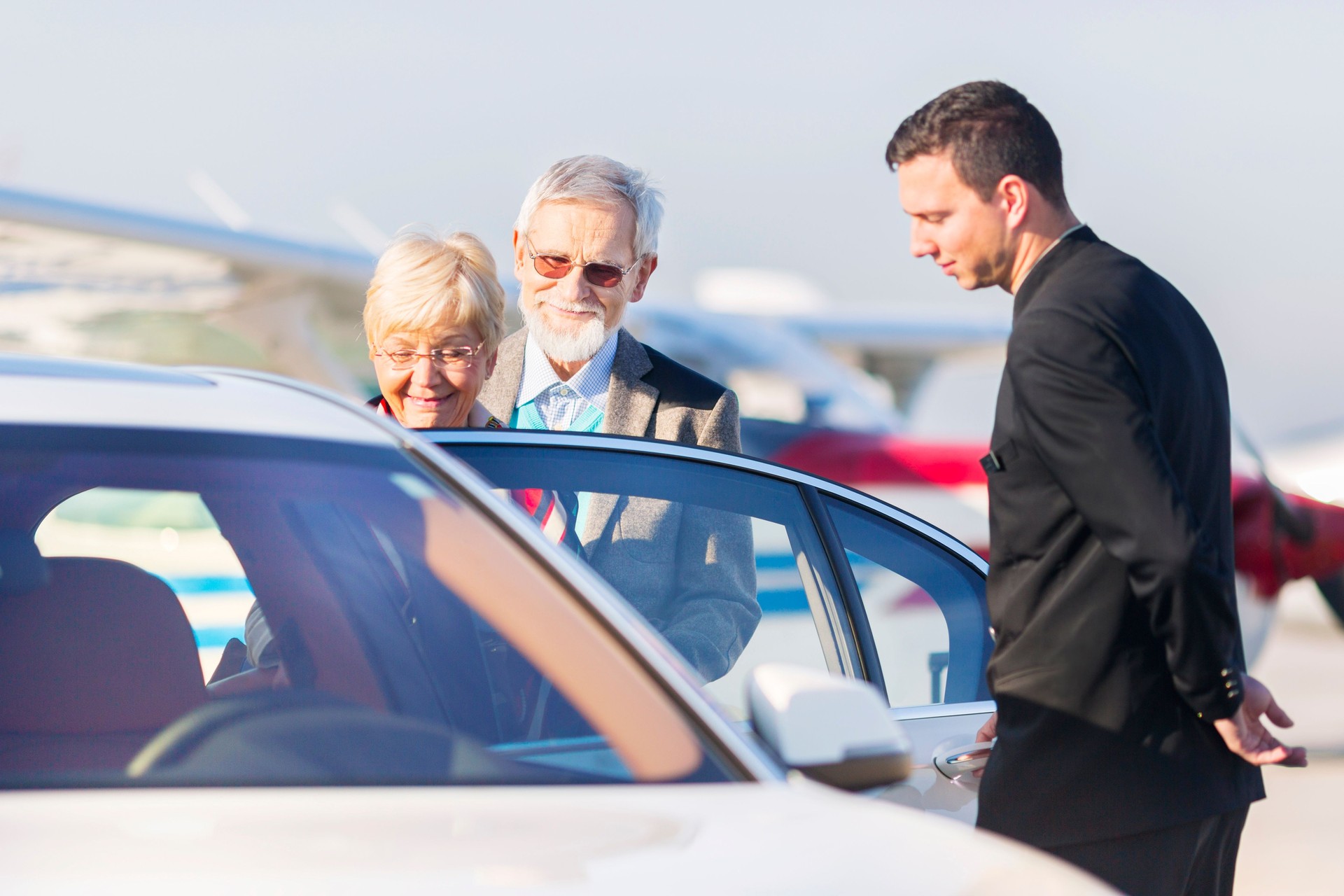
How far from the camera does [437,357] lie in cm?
300

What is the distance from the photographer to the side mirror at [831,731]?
169 centimetres

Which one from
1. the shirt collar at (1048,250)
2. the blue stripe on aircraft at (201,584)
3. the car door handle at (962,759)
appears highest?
the shirt collar at (1048,250)

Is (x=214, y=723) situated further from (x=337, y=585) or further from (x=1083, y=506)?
(x=1083, y=506)

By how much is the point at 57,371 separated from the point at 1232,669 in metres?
1.76

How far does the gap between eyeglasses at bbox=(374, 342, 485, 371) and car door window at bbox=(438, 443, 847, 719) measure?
1.48 feet

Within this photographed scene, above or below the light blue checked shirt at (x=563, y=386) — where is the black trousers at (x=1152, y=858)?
below

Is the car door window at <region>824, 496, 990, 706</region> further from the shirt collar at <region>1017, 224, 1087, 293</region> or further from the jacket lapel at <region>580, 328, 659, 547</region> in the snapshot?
the shirt collar at <region>1017, 224, 1087, 293</region>

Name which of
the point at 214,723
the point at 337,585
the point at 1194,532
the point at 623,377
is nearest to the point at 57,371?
the point at 337,585

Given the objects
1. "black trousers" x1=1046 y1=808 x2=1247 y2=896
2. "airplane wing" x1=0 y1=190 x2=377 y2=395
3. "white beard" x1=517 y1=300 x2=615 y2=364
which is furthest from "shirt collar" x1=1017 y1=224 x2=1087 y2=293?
"airplane wing" x1=0 y1=190 x2=377 y2=395

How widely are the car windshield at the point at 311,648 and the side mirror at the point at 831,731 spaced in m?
0.10

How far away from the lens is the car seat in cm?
189

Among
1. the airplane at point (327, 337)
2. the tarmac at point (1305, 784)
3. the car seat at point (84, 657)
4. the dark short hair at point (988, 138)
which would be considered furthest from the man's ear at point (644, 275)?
the airplane at point (327, 337)

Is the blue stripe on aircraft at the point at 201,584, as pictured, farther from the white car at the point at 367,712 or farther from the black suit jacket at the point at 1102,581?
the black suit jacket at the point at 1102,581

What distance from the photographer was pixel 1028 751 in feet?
7.07
